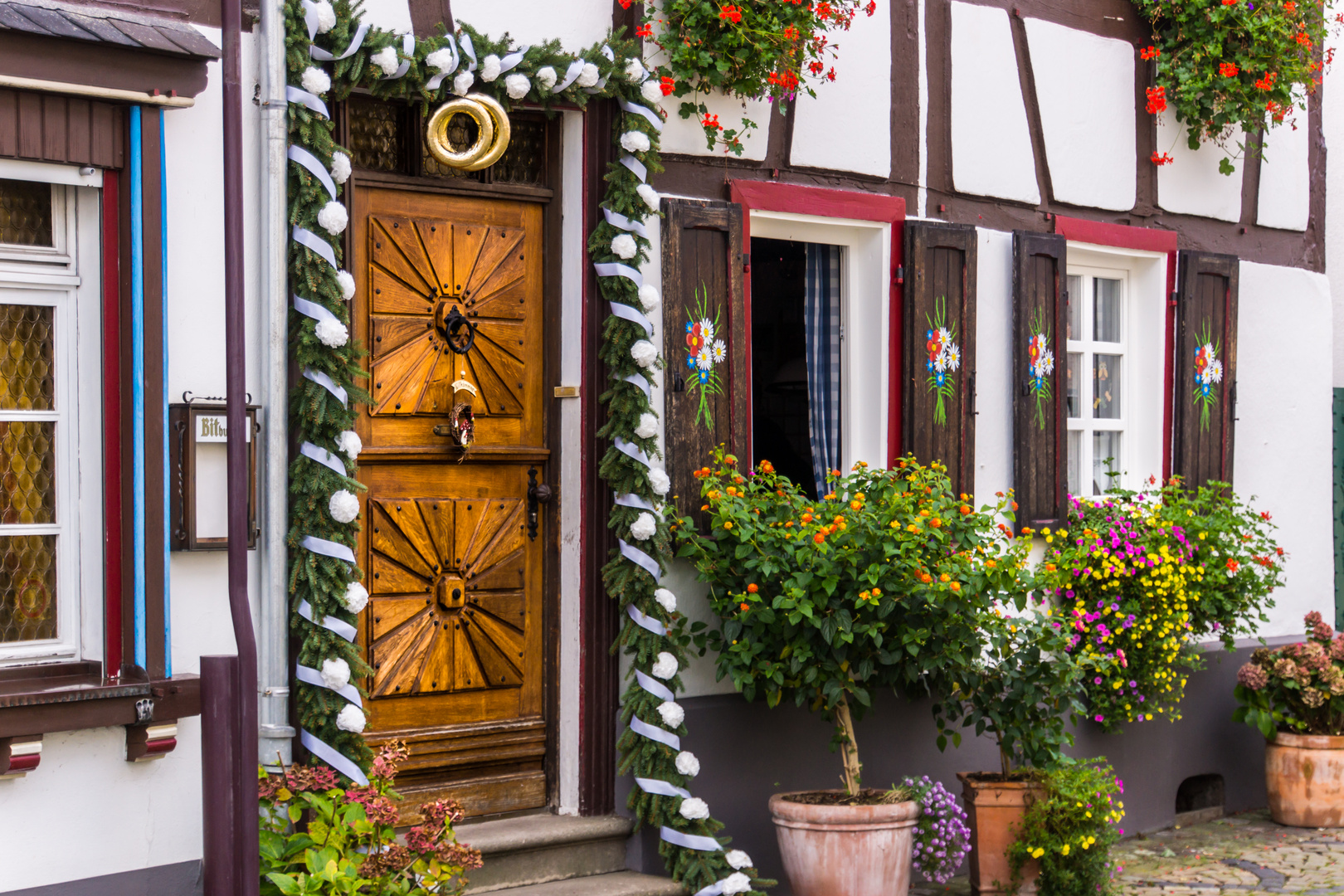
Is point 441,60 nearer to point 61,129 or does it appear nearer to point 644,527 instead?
point 61,129

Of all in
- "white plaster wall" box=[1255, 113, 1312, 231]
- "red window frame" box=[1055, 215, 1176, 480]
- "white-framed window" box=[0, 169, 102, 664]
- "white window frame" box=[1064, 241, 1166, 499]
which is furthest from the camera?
"white plaster wall" box=[1255, 113, 1312, 231]

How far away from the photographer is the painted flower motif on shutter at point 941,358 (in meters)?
6.52

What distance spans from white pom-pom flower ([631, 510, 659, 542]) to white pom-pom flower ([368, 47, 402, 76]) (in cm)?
172

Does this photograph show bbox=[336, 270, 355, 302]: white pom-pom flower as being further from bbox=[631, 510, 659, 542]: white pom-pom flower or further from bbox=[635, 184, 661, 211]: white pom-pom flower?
bbox=[631, 510, 659, 542]: white pom-pom flower

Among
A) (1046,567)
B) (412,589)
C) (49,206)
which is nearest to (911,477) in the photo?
(1046,567)

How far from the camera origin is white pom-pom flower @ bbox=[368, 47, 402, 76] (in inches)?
188

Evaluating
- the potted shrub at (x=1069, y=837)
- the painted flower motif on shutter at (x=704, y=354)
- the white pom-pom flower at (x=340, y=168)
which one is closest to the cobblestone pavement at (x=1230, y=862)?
the potted shrub at (x=1069, y=837)

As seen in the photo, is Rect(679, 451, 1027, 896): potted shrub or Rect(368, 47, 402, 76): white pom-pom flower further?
Rect(679, 451, 1027, 896): potted shrub

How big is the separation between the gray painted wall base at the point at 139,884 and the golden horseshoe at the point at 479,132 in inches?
92.7

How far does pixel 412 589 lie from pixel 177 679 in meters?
1.06

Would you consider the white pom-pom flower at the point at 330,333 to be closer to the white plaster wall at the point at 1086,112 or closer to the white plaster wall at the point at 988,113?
the white plaster wall at the point at 988,113

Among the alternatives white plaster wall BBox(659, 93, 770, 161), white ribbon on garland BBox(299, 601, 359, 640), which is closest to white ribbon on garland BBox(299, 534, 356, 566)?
white ribbon on garland BBox(299, 601, 359, 640)

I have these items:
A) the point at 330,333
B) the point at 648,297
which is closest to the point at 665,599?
the point at 648,297

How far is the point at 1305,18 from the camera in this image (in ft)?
24.8
